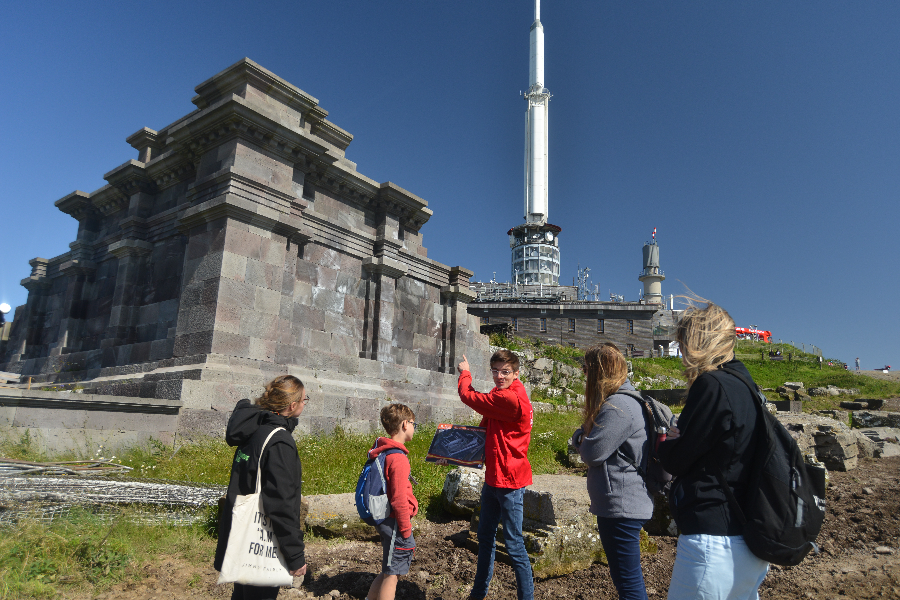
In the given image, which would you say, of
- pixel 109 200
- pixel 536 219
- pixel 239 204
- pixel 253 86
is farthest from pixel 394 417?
pixel 536 219

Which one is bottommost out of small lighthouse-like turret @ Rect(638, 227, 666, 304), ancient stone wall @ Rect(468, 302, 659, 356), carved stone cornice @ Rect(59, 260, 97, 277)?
carved stone cornice @ Rect(59, 260, 97, 277)

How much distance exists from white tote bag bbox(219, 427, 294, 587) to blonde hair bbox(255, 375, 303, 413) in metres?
0.39

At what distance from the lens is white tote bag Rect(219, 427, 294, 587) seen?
125 inches

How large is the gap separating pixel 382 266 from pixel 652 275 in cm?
6431

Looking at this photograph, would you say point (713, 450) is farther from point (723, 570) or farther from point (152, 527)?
point (152, 527)

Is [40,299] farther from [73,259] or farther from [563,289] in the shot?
[563,289]

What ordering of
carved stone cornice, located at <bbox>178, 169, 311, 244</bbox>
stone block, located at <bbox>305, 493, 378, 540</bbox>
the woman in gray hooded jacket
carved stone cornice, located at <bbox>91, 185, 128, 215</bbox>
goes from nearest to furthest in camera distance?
the woman in gray hooded jacket, stone block, located at <bbox>305, 493, 378, 540</bbox>, carved stone cornice, located at <bbox>178, 169, 311, 244</bbox>, carved stone cornice, located at <bbox>91, 185, 128, 215</bbox>

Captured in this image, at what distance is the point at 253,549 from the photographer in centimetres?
321

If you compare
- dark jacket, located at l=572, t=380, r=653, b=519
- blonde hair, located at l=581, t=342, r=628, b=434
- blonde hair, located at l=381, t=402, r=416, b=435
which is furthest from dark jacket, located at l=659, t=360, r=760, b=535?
blonde hair, located at l=381, t=402, r=416, b=435

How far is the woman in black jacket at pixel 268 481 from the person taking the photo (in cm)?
324

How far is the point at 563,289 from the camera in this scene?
61156 millimetres

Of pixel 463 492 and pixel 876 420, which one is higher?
pixel 876 420

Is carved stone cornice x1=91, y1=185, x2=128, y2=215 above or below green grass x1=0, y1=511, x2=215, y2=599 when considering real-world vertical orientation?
above

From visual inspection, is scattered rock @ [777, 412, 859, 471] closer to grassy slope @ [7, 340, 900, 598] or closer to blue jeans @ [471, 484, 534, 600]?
grassy slope @ [7, 340, 900, 598]
